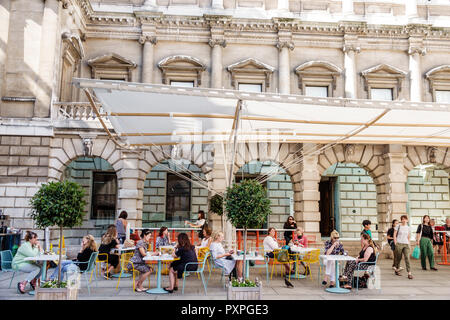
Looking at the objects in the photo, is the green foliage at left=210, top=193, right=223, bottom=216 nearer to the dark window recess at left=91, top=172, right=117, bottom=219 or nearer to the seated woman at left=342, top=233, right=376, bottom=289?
the seated woman at left=342, top=233, right=376, bottom=289

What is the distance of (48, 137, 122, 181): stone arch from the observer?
1461 centimetres

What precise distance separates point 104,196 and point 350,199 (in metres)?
12.3

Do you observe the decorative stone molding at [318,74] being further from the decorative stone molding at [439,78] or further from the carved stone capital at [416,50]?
the decorative stone molding at [439,78]

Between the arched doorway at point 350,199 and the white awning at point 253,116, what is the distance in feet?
26.1

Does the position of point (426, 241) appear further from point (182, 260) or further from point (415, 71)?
point (415, 71)

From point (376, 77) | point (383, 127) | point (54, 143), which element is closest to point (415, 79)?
point (376, 77)

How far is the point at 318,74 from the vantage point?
1734 cm

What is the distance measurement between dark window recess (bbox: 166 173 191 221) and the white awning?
750cm

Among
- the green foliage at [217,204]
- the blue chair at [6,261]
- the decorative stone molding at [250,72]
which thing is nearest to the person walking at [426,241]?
the green foliage at [217,204]

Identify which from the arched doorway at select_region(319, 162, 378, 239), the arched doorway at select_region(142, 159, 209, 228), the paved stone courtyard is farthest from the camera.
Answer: the arched doorway at select_region(319, 162, 378, 239)

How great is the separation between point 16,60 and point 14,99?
4.77 ft

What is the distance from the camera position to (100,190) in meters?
19.3

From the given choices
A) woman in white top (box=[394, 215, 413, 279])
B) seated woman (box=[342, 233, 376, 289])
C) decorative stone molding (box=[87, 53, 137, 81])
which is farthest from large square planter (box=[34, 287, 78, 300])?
decorative stone molding (box=[87, 53, 137, 81])
